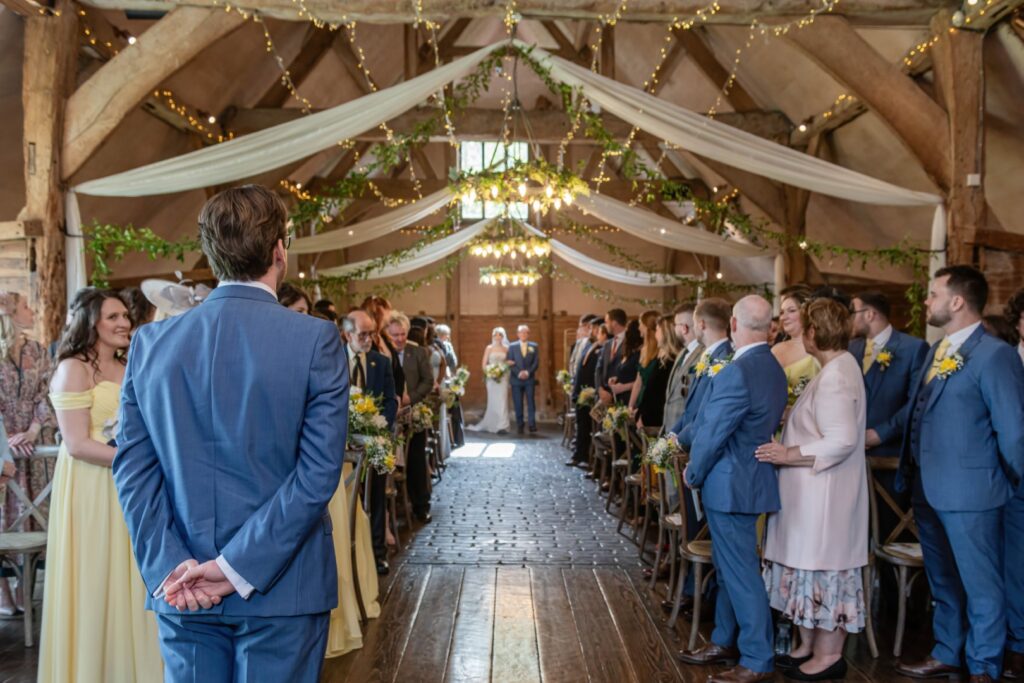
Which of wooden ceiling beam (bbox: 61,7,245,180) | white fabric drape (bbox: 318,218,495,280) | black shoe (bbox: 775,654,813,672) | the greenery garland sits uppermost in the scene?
wooden ceiling beam (bbox: 61,7,245,180)

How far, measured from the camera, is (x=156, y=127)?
9.16 meters

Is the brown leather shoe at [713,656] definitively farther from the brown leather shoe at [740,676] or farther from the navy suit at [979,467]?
the navy suit at [979,467]

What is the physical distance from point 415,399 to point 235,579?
5.65 metres

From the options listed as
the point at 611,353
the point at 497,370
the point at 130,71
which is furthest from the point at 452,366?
the point at 130,71

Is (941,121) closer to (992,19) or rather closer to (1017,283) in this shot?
(992,19)

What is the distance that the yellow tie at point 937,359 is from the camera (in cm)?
379

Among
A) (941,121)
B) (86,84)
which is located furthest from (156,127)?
(941,121)

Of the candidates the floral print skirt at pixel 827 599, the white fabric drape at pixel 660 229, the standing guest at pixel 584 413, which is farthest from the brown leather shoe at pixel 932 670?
the standing guest at pixel 584 413

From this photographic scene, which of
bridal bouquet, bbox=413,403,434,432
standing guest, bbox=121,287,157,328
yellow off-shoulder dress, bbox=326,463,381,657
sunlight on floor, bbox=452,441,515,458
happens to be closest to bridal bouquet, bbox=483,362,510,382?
sunlight on floor, bbox=452,441,515,458

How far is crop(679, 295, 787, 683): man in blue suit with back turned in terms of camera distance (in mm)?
3572

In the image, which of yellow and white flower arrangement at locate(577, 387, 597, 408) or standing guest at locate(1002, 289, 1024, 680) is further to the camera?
yellow and white flower arrangement at locate(577, 387, 597, 408)

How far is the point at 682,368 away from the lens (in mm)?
5445

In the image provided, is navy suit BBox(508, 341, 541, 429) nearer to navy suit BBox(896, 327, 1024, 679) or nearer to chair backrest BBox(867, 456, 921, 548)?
chair backrest BBox(867, 456, 921, 548)

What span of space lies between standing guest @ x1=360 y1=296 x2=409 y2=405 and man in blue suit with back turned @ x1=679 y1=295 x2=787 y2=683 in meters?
2.95
